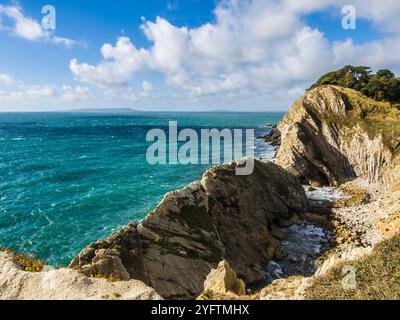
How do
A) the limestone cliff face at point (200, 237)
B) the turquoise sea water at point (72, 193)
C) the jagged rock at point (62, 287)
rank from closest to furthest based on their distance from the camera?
1. the jagged rock at point (62, 287)
2. the limestone cliff face at point (200, 237)
3. the turquoise sea water at point (72, 193)

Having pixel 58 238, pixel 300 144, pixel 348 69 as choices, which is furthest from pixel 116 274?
pixel 348 69

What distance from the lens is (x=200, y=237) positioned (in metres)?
26.0

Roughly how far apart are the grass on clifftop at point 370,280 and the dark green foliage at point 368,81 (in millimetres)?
66442

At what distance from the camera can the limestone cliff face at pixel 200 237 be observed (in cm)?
2106

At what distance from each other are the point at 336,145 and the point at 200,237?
4475 cm

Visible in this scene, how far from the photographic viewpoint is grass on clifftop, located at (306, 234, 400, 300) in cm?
1270

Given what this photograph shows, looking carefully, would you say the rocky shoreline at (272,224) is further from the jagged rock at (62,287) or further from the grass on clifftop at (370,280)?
the grass on clifftop at (370,280)

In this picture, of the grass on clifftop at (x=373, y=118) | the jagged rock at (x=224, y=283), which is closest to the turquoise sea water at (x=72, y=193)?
the jagged rock at (x=224, y=283)

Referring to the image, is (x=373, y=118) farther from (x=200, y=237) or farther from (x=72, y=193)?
(x=72, y=193)

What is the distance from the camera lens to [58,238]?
37406mm

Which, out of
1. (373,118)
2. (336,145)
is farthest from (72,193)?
(373,118)
